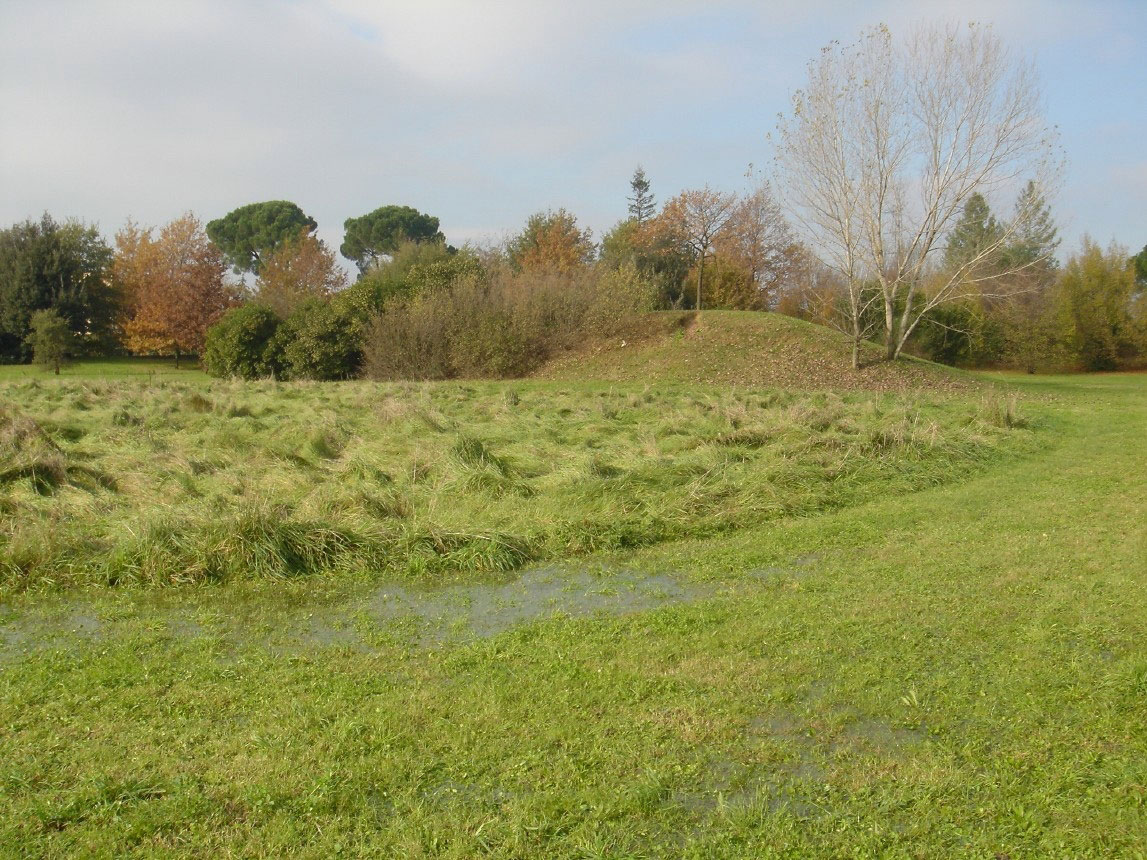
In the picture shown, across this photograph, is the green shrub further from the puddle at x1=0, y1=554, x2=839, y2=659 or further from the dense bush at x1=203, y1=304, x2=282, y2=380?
the puddle at x1=0, y1=554, x2=839, y2=659

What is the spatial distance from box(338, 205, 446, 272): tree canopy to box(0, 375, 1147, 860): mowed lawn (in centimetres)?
6236

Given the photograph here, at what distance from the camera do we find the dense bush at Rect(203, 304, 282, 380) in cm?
2992

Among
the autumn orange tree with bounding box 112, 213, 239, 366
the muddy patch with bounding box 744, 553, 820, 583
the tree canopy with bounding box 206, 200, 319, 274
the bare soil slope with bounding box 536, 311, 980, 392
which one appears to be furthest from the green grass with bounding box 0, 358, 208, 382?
the muddy patch with bounding box 744, 553, 820, 583

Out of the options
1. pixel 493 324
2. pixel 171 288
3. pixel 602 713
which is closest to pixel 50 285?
pixel 171 288

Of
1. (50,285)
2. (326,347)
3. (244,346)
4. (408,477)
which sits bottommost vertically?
(408,477)

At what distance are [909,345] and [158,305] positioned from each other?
1326 inches

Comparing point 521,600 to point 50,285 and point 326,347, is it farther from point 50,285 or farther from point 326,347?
point 50,285

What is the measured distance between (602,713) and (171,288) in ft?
135

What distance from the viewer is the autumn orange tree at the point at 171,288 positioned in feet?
130

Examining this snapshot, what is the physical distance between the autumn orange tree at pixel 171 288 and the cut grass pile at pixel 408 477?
26577 mm

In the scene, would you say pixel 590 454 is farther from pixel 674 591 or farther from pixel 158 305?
pixel 158 305

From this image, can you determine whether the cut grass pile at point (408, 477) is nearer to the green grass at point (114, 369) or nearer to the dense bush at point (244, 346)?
the dense bush at point (244, 346)

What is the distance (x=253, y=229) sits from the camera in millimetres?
65500

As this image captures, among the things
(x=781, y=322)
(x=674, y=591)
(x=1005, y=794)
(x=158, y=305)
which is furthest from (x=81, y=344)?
(x=1005, y=794)
